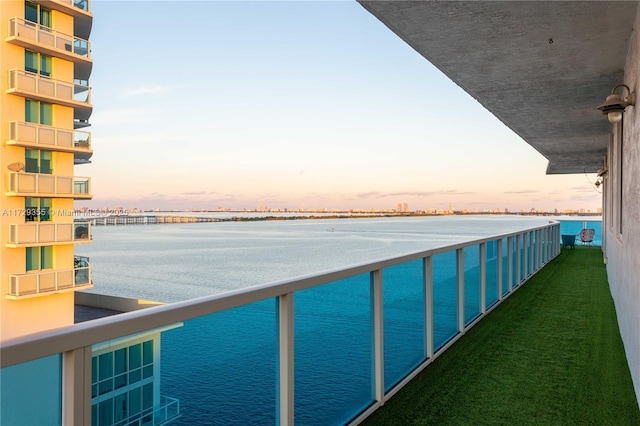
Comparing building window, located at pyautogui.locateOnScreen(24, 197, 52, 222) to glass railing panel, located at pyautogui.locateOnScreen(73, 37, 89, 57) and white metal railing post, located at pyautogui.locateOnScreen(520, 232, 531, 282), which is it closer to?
glass railing panel, located at pyautogui.locateOnScreen(73, 37, 89, 57)

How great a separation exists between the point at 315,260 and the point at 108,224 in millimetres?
92545

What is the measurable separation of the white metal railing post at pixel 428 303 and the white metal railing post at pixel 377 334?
86 centimetres

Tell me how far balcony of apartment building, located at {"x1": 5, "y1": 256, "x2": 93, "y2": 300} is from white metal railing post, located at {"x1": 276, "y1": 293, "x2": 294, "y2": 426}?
52.9 m

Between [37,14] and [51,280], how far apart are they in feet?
88.6

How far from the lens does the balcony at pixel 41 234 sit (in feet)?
164

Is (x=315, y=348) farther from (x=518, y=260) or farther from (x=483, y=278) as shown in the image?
(x=518, y=260)

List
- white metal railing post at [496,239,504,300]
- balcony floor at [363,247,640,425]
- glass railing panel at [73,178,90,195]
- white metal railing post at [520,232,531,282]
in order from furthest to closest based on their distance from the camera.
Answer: glass railing panel at [73,178,90,195]
white metal railing post at [520,232,531,282]
white metal railing post at [496,239,504,300]
balcony floor at [363,247,640,425]

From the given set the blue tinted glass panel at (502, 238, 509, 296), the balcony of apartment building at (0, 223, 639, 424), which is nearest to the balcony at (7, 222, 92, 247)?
the blue tinted glass panel at (502, 238, 509, 296)

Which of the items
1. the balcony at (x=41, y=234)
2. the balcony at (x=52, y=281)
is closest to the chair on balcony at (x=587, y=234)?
the balcony at (x=52, y=281)

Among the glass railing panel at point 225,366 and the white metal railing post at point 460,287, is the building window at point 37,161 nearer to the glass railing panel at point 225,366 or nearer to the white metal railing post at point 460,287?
the white metal railing post at point 460,287

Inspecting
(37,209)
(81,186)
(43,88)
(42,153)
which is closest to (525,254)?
(43,88)

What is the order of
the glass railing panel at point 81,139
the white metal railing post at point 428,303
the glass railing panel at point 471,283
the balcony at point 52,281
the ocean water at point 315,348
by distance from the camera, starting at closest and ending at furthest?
the ocean water at point 315,348
the white metal railing post at point 428,303
the glass railing panel at point 471,283
the glass railing panel at point 81,139
the balcony at point 52,281

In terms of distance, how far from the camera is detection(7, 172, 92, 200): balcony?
162 feet

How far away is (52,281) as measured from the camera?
5247 cm
